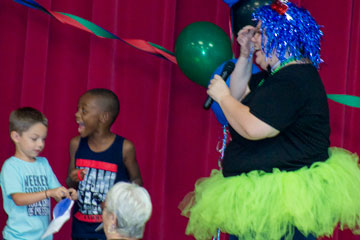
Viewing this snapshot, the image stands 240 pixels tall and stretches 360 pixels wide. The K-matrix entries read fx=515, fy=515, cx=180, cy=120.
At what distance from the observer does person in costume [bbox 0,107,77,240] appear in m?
2.19

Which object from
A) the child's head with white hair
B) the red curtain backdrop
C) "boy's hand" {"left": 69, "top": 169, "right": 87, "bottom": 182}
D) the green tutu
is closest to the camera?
the child's head with white hair

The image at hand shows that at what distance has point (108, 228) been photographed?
1584 mm

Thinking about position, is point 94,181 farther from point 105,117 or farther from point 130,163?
point 105,117

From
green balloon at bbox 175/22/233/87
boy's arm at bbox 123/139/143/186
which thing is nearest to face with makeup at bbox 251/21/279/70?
green balloon at bbox 175/22/233/87

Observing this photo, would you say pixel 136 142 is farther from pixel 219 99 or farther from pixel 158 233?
pixel 219 99

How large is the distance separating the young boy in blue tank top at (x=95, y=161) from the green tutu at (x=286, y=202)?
70 cm

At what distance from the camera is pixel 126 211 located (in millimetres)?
1549

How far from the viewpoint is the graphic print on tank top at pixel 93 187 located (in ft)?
7.91

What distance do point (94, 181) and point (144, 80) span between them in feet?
2.94

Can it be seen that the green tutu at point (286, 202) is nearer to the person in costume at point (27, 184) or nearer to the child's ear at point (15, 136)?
the person in costume at point (27, 184)

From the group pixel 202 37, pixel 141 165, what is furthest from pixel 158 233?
pixel 202 37

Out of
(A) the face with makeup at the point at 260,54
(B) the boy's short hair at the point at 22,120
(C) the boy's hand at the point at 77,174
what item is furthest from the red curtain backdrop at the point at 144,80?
(A) the face with makeup at the point at 260,54

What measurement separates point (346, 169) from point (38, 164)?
4.39ft

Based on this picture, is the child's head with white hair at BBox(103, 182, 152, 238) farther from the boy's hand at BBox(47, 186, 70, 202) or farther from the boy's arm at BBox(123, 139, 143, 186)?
the boy's arm at BBox(123, 139, 143, 186)
